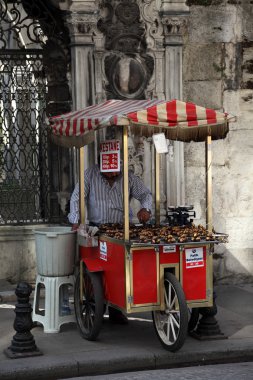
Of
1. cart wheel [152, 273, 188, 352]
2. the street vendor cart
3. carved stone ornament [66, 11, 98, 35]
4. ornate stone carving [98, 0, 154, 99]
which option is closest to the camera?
cart wheel [152, 273, 188, 352]

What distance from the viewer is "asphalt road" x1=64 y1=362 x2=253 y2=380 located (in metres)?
7.01

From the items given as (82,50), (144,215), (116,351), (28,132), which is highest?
(82,50)

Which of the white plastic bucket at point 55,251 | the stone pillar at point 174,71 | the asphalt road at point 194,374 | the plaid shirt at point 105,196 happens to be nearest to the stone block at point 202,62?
the stone pillar at point 174,71

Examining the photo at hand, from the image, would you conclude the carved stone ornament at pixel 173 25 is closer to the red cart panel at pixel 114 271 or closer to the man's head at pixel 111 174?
the man's head at pixel 111 174

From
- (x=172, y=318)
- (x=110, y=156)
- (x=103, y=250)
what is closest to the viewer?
(x=172, y=318)

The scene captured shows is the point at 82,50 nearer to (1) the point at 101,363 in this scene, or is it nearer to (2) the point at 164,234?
(2) the point at 164,234

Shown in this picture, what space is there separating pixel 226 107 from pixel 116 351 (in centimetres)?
447

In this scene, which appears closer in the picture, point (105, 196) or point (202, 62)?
point (105, 196)

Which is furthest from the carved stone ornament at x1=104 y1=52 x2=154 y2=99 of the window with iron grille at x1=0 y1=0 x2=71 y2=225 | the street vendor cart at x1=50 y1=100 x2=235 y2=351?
the street vendor cart at x1=50 y1=100 x2=235 y2=351

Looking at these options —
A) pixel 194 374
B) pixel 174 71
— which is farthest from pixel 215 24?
pixel 194 374

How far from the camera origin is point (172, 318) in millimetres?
7473

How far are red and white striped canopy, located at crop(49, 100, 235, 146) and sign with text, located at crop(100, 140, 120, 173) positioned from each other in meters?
0.23

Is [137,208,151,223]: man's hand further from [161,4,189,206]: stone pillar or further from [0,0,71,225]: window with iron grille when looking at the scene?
[0,0,71,225]: window with iron grille

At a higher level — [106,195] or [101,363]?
[106,195]
